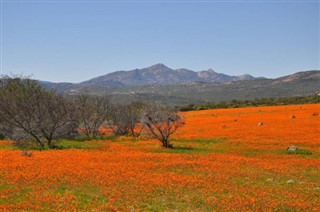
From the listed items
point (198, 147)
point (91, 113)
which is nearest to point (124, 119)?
point (91, 113)

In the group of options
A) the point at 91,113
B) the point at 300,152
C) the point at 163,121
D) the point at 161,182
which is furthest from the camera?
the point at 91,113

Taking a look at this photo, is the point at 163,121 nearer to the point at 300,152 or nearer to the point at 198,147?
the point at 198,147

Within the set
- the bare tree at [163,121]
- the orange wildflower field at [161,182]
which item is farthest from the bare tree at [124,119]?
the orange wildflower field at [161,182]

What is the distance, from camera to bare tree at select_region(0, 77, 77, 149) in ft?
123

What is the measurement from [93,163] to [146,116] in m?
13.6

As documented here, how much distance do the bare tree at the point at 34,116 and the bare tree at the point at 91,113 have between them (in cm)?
754

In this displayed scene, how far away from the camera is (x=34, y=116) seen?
3844 cm

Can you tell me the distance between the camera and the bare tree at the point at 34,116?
123 feet

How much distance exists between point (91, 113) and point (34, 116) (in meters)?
13.9

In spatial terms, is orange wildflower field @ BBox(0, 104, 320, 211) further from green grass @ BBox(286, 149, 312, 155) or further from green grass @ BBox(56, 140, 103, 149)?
green grass @ BBox(56, 140, 103, 149)

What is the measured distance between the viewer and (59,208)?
14.8 meters

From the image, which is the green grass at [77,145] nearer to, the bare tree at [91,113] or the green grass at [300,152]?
the bare tree at [91,113]

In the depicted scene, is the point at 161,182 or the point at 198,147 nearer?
the point at 161,182

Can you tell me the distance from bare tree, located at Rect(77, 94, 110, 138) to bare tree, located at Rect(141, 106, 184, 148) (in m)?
12.6
